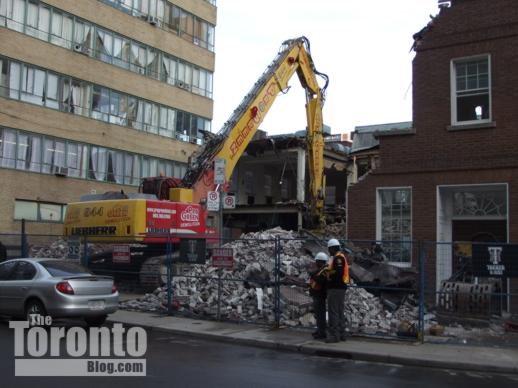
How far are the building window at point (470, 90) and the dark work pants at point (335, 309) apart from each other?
631 centimetres

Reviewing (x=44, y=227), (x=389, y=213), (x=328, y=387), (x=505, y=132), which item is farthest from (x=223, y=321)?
(x=44, y=227)

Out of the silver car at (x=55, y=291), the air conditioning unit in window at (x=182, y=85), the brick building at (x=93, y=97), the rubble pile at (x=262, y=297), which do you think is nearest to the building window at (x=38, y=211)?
the brick building at (x=93, y=97)

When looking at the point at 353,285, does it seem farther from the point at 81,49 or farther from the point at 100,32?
the point at 100,32

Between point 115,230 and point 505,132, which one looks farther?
point 115,230

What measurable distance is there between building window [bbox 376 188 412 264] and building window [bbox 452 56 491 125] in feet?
7.78

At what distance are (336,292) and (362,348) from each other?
1.14m

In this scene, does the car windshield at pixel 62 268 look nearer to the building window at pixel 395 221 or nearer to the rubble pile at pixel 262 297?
the rubble pile at pixel 262 297

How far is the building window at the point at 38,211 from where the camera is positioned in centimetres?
3086

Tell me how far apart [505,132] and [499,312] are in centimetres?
441

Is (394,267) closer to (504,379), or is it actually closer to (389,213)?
(389,213)

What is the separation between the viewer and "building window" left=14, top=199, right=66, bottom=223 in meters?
30.9

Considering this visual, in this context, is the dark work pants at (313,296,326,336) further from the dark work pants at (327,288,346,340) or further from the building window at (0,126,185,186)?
the building window at (0,126,185,186)

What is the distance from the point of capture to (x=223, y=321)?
14.2 metres

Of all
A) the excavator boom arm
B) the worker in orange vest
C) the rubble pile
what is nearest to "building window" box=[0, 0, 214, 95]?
the excavator boom arm
